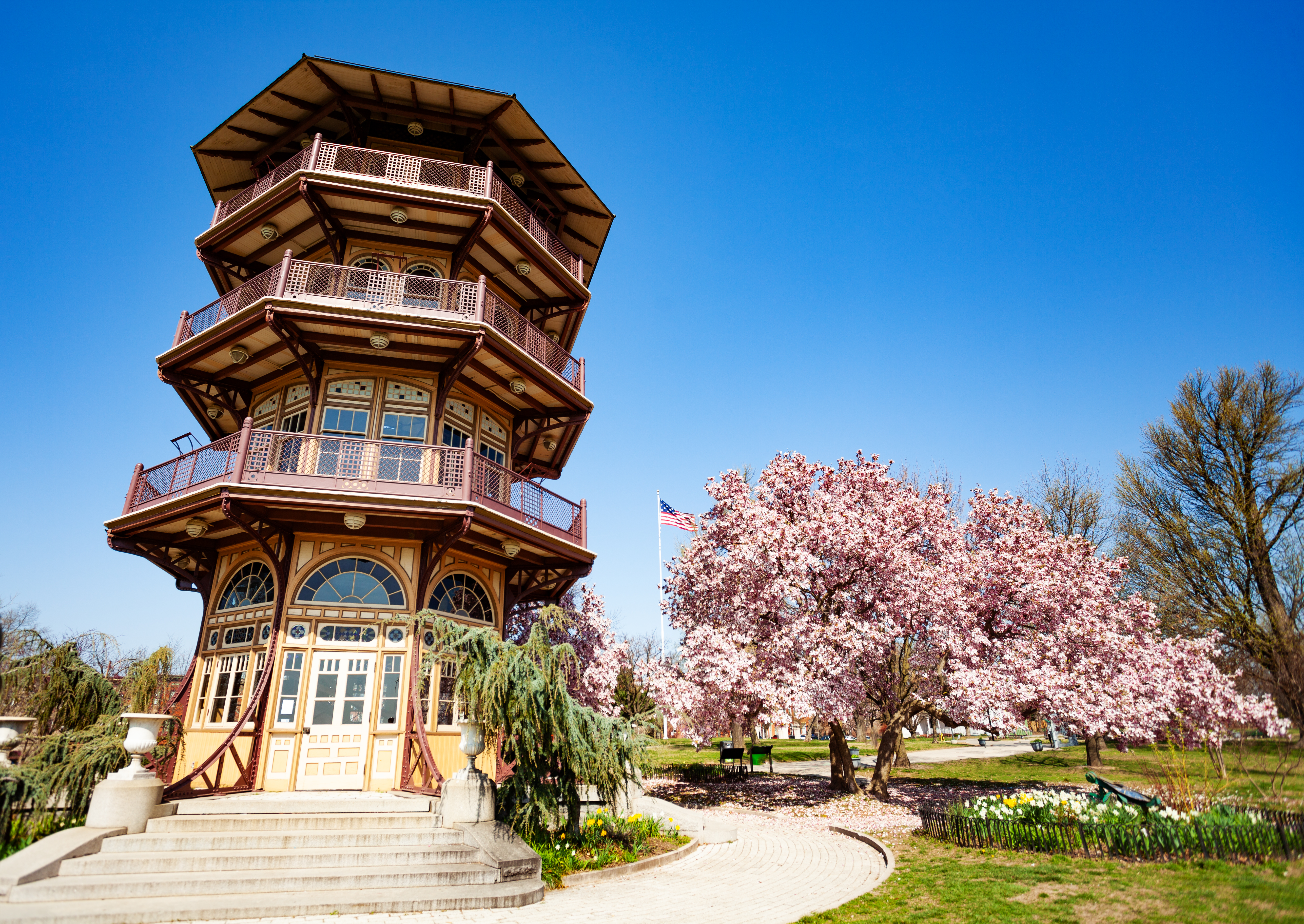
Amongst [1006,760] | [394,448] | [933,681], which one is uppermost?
[394,448]

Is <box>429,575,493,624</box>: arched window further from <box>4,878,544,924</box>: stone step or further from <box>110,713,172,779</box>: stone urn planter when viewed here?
<box>4,878,544,924</box>: stone step

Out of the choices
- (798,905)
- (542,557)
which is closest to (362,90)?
(542,557)

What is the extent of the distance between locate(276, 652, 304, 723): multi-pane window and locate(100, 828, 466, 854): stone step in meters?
3.62

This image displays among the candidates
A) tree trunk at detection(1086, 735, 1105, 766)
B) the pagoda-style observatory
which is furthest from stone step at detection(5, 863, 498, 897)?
tree trunk at detection(1086, 735, 1105, 766)

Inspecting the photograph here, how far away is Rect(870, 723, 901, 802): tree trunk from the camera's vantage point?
19250mm

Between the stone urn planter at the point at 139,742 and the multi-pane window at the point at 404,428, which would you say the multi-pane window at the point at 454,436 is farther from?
the stone urn planter at the point at 139,742

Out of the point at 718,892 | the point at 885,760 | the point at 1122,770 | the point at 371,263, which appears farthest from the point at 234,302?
the point at 1122,770

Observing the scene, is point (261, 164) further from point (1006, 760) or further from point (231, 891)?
point (1006, 760)

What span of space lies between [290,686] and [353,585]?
2.27m

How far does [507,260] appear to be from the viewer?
58.7 ft

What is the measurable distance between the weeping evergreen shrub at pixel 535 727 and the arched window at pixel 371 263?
32.6 ft

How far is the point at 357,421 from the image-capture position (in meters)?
15.5

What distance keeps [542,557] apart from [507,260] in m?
8.21

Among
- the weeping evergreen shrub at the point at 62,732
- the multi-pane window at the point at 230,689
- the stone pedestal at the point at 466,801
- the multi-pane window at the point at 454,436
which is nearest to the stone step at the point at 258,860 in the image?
the stone pedestal at the point at 466,801
